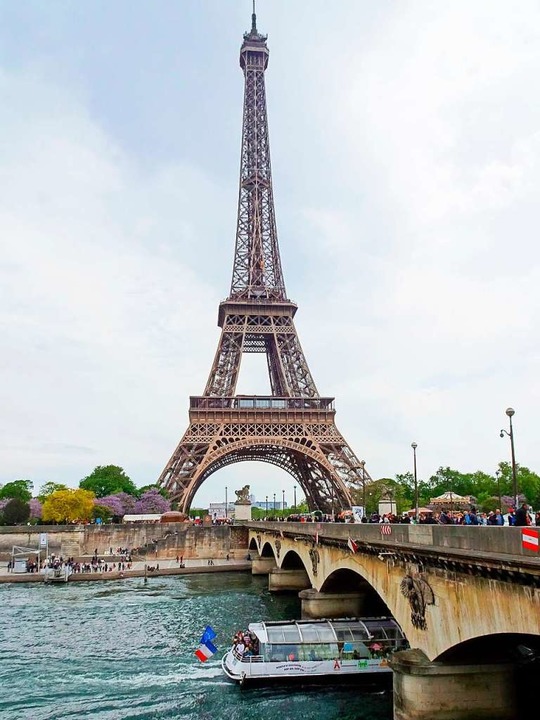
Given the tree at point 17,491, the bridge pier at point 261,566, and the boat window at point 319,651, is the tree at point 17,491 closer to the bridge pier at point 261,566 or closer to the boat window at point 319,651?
the bridge pier at point 261,566

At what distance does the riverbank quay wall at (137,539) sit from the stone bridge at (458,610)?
4839 cm

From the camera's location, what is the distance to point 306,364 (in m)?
82.8

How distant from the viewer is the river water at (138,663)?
2122cm

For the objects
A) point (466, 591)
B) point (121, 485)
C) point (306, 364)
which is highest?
point (306, 364)

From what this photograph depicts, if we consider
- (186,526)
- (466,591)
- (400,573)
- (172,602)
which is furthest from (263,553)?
(466,591)

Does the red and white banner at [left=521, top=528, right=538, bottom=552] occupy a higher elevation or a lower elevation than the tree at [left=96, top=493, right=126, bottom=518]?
lower

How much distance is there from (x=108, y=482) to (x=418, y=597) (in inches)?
3562

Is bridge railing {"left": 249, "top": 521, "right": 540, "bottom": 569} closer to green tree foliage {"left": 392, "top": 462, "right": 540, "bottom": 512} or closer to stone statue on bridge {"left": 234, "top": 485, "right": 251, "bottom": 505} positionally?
stone statue on bridge {"left": 234, "top": 485, "right": 251, "bottom": 505}

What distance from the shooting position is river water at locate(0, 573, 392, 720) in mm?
21219

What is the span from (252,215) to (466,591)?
83570 millimetres

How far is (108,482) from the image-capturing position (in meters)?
102

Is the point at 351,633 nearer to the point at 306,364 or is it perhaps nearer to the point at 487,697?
the point at 487,697

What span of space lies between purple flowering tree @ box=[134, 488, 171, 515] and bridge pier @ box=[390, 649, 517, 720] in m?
67.6

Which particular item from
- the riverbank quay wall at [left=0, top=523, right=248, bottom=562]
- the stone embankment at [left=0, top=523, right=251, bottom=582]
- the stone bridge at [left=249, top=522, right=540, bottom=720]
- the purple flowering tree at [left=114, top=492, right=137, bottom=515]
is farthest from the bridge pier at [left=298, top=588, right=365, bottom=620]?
the purple flowering tree at [left=114, top=492, right=137, bottom=515]
